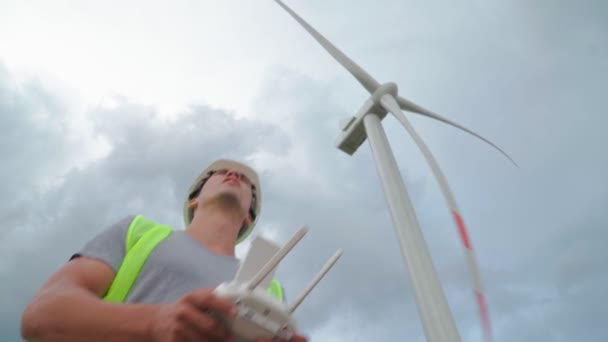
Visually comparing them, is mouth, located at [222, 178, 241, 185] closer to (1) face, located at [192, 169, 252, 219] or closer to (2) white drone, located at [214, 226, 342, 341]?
(1) face, located at [192, 169, 252, 219]

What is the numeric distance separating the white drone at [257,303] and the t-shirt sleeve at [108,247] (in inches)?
37.9

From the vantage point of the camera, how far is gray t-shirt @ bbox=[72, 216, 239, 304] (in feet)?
7.27

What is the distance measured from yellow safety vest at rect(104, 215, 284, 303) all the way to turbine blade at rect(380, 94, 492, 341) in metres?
2.42

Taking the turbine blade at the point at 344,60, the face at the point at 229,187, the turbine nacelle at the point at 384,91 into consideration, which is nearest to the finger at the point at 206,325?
the face at the point at 229,187

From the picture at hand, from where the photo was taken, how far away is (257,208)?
3.78 metres

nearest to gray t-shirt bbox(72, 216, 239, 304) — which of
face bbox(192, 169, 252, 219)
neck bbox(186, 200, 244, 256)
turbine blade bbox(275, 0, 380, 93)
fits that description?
neck bbox(186, 200, 244, 256)

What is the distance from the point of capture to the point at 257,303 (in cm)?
149

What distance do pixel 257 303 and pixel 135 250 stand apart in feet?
3.87

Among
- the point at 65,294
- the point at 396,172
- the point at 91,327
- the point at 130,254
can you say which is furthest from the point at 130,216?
the point at 396,172

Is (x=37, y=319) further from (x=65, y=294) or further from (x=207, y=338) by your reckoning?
(x=207, y=338)

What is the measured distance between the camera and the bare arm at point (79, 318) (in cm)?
153

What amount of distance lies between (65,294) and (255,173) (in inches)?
85.5

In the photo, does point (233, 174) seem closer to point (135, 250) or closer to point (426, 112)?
point (135, 250)

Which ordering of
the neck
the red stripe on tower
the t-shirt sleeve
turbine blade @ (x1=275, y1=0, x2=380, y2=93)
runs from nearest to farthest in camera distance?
the t-shirt sleeve, the neck, the red stripe on tower, turbine blade @ (x1=275, y1=0, x2=380, y2=93)
